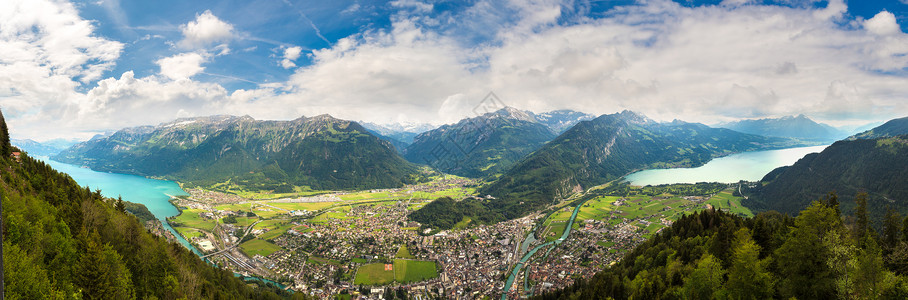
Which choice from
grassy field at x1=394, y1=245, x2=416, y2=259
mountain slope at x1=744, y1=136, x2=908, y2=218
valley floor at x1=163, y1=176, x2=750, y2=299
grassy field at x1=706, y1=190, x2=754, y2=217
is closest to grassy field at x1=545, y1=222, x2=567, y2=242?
valley floor at x1=163, y1=176, x2=750, y2=299

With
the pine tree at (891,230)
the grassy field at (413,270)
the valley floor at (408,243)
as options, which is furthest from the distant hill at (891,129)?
the grassy field at (413,270)

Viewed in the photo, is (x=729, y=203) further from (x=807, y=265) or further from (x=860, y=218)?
(x=807, y=265)

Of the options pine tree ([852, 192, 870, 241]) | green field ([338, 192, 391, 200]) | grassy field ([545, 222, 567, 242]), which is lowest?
grassy field ([545, 222, 567, 242])

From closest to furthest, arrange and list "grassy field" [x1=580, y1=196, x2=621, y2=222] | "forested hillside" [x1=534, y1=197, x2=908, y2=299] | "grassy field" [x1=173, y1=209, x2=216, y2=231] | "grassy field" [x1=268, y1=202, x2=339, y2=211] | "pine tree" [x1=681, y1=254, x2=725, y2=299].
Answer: "forested hillside" [x1=534, y1=197, x2=908, y2=299] → "pine tree" [x1=681, y1=254, x2=725, y2=299] → "grassy field" [x1=173, y1=209, x2=216, y2=231] → "grassy field" [x1=580, y1=196, x2=621, y2=222] → "grassy field" [x1=268, y1=202, x2=339, y2=211]

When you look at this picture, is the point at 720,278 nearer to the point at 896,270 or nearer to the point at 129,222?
the point at 896,270

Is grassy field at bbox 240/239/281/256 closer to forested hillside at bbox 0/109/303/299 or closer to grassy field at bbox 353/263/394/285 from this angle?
grassy field at bbox 353/263/394/285

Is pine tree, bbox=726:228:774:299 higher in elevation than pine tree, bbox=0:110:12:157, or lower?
lower
